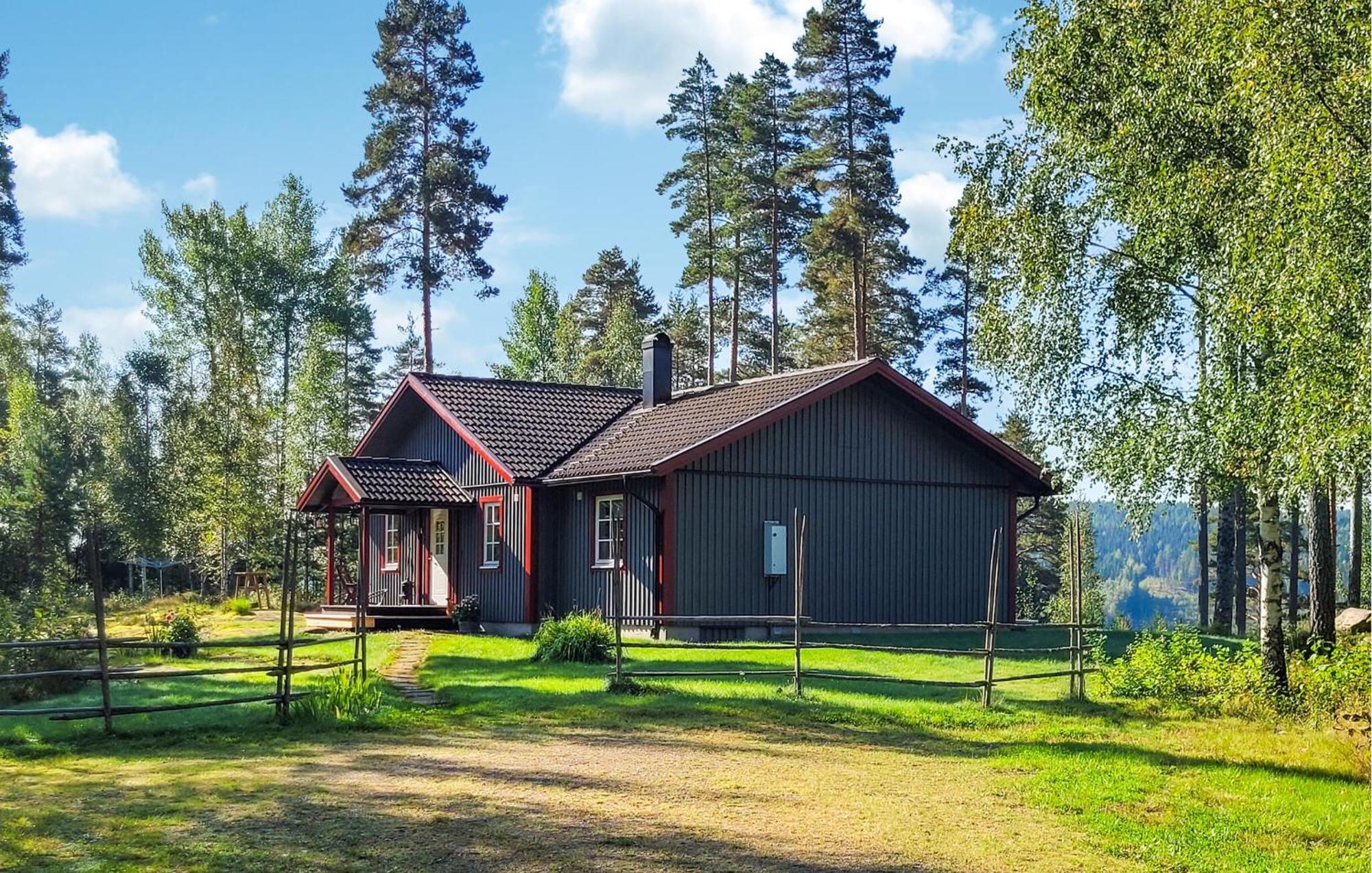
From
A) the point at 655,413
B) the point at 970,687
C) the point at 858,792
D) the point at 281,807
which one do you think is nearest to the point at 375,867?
the point at 281,807

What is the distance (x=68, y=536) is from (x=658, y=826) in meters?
39.7

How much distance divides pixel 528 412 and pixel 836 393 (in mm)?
7178

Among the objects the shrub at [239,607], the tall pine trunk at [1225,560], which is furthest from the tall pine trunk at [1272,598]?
the shrub at [239,607]

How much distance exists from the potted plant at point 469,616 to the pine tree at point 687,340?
24.9 metres

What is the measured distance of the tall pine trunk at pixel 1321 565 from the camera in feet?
54.4

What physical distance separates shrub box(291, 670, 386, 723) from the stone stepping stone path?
711 millimetres

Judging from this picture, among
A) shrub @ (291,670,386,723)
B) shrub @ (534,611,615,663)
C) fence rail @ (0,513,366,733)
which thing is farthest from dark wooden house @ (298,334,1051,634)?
fence rail @ (0,513,366,733)

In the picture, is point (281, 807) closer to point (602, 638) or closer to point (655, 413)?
point (602, 638)

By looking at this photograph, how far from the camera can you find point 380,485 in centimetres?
2598

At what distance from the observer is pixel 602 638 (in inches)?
736

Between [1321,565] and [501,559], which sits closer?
[1321,565]

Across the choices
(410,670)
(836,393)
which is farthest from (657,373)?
(410,670)

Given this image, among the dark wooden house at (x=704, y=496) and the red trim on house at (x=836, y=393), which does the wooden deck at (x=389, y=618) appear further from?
the red trim on house at (x=836, y=393)

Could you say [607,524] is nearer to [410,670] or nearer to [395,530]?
[410,670]
